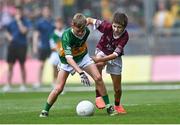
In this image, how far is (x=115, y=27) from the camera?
597 inches

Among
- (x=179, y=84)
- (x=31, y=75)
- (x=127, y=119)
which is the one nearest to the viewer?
(x=127, y=119)

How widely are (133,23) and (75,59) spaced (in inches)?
682

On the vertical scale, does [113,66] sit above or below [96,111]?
above

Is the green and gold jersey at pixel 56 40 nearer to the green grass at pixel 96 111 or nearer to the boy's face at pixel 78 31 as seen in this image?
the green grass at pixel 96 111

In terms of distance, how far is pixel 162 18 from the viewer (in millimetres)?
31734

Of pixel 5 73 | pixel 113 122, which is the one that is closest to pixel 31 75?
pixel 5 73

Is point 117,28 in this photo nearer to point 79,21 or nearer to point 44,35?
point 79,21

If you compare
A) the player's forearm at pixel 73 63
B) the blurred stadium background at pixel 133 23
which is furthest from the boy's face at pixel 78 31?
the blurred stadium background at pixel 133 23

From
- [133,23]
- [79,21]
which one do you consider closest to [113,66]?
[79,21]

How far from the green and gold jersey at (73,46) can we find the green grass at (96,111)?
122 centimetres

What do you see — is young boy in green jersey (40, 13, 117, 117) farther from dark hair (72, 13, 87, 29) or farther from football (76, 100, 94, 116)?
football (76, 100, 94, 116)

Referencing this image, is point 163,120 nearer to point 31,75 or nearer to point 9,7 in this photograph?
point 31,75

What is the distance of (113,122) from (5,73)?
58.2 ft

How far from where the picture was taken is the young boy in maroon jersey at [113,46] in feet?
49.7
